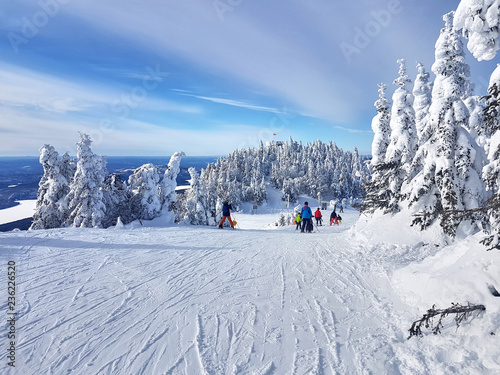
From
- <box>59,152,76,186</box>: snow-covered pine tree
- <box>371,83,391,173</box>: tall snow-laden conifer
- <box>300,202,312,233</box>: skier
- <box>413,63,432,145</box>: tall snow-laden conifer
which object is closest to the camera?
<box>413,63,432,145</box>: tall snow-laden conifer

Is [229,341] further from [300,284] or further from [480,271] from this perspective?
[480,271]

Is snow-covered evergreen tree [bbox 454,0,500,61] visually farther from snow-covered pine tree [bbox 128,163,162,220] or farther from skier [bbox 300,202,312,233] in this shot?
snow-covered pine tree [bbox 128,163,162,220]

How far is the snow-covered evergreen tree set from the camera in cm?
399

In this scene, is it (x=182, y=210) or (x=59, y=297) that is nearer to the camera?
(x=59, y=297)

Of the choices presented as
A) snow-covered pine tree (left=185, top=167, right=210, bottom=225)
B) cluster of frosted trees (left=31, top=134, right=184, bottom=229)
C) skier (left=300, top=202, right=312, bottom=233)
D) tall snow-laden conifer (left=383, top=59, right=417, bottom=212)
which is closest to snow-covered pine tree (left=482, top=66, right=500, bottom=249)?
tall snow-laden conifer (left=383, top=59, right=417, bottom=212)

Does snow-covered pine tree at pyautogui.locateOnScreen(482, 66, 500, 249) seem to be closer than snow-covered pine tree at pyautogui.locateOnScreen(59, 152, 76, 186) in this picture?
Yes

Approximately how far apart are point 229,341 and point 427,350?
2.89 m

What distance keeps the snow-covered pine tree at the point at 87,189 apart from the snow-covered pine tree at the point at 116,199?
2467 millimetres

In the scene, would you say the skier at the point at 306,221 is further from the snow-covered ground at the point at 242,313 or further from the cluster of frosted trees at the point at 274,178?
the cluster of frosted trees at the point at 274,178

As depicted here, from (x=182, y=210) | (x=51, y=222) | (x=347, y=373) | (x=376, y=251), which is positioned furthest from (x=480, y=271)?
(x=182, y=210)

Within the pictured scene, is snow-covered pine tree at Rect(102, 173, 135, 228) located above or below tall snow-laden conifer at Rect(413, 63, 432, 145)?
below

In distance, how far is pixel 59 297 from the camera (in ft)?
16.1

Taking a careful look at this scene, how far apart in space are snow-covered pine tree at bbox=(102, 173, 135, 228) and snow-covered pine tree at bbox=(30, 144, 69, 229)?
11.9ft

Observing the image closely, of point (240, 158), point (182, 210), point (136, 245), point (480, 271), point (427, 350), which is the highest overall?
point (240, 158)
